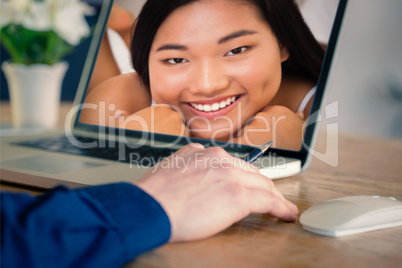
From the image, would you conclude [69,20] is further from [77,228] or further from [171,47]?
[77,228]

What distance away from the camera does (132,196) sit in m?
0.44

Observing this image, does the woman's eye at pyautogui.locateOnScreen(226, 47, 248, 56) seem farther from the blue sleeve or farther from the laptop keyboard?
the blue sleeve

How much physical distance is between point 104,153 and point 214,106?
247 millimetres

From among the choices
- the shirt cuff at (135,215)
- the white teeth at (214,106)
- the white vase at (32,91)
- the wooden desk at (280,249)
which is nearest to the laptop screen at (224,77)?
the white teeth at (214,106)

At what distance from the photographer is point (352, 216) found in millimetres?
507

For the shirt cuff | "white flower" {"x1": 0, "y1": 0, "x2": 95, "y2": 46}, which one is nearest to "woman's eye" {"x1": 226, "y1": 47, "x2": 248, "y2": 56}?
the shirt cuff

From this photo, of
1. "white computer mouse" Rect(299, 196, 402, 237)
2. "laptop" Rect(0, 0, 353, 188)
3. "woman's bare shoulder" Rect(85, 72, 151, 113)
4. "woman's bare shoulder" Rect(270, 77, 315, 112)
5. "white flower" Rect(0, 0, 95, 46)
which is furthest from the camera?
"white flower" Rect(0, 0, 95, 46)

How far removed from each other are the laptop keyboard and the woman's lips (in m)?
0.10

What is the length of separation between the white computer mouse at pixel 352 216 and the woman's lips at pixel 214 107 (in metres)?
0.36

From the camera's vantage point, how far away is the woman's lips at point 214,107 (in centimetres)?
86

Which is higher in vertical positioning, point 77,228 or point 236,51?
point 236,51

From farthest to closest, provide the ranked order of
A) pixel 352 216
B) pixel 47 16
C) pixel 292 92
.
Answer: pixel 47 16 → pixel 292 92 → pixel 352 216

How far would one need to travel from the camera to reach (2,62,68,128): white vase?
4.49ft

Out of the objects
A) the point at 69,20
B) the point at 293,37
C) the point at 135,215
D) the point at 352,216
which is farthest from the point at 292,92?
the point at 69,20
